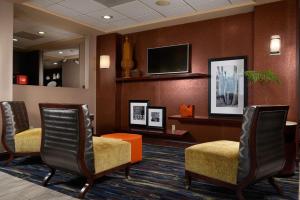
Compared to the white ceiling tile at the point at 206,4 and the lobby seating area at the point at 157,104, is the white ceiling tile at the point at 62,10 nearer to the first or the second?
the lobby seating area at the point at 157,104

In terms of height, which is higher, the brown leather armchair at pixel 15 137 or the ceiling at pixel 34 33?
the ceiling at pixel 34 33

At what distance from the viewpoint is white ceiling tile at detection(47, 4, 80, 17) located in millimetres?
4375

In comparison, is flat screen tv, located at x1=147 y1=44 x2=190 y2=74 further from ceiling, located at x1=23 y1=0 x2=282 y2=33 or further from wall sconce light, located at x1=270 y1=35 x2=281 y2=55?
wall sconce light, located at x1=270 y1=35 x2=281 y2=55

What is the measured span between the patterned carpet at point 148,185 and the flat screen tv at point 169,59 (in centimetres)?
218

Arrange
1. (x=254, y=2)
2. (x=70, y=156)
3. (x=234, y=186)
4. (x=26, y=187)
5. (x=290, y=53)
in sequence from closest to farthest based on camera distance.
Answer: (x=234, y=186) < (x=70, y=156) < (x=26, y=187) < (x=290, y=53) < (x=254, y=2)

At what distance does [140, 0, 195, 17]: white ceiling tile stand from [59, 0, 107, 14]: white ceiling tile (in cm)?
84

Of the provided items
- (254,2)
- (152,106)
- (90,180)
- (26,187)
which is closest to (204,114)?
(152,106)

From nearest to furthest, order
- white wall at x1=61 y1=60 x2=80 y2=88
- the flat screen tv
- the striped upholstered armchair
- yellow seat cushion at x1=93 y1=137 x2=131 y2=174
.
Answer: the striped upholstered armchair → yellow seat cushion at x1=93 y1=137 x2=131 y2=174 → the flat screen tv → white wall at x1=61 y1=60 x2=80 y2=88

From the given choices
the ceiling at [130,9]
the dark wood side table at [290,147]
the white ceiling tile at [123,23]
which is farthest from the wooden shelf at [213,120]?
the white ceiling tile at [123,23]

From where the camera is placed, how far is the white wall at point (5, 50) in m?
3.83

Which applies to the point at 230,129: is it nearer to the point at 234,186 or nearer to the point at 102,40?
the point at 234,186

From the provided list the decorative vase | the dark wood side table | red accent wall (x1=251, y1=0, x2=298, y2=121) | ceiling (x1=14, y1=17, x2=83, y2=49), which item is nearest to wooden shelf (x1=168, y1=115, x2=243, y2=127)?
red accent wall (x1=251, y1=0, x2=298, y2=121)

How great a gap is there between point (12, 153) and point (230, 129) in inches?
142

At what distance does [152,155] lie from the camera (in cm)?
419
